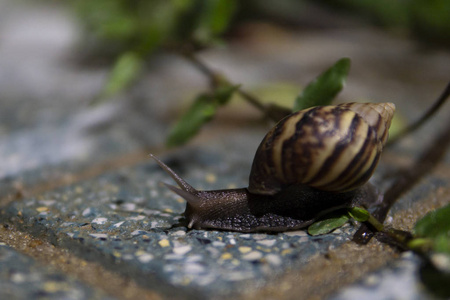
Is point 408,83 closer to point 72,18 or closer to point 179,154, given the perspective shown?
point 179,154

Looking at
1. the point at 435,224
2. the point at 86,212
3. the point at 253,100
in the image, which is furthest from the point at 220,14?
the point at 435,224

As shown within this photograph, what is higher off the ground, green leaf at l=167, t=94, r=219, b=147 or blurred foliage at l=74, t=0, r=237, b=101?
blurred foliage at l=74, t=0, r=237, b=101

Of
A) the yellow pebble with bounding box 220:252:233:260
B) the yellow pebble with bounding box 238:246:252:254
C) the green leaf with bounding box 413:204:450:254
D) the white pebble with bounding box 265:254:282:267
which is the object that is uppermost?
the green leaf with bounding box 413:204:450:254

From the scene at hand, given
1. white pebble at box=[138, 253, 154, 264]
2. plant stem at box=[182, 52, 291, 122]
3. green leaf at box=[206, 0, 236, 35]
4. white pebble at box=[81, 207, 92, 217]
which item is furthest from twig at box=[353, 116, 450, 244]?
green leaf at box=[206, 0, 236, 35]

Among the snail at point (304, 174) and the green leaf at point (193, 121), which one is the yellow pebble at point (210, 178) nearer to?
the green leaf at point (193, 121)

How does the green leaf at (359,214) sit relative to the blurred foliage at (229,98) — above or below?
below

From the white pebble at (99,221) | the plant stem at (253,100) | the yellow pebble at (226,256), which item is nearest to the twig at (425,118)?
the plant stem at (253,100)

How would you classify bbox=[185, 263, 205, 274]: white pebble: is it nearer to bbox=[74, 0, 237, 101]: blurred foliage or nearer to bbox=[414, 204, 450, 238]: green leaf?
bbox=[414, 204, 450, 238]: green leaf
